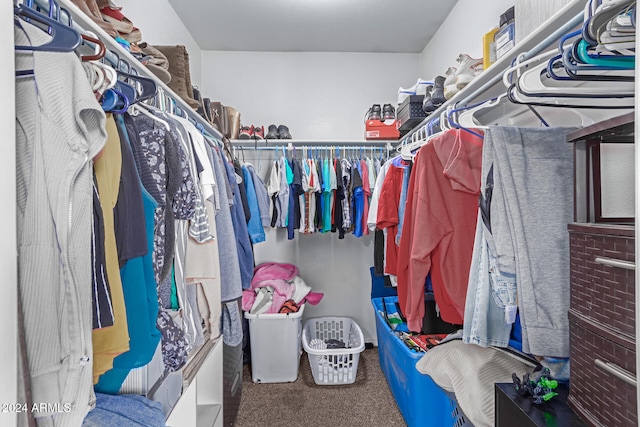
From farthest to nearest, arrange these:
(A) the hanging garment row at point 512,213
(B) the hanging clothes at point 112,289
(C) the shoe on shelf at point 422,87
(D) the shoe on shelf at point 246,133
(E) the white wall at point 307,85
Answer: (E) the white wall at point 307,85, (D) the shoe on shelf at point 246,133, (C) the shoe on shelf at point 422,87, (A) the hanging garment row at point 512,213, (B) the hanging clothes at point 112,289

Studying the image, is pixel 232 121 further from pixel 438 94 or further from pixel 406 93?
pixel 438 94

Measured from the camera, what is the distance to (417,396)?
174cm

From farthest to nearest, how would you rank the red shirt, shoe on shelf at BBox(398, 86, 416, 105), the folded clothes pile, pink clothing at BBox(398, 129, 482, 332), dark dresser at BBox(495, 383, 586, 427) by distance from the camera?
the folded clothes pile < shoe on shelf at BBox(398, 86, 416, 105) < the red shirt < pink clothing at BBox(398, 129, 482, 332) < dark dresser at BBox(495, 383, 586, 427)

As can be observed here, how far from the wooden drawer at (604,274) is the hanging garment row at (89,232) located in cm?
98

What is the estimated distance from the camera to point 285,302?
8.50 ft

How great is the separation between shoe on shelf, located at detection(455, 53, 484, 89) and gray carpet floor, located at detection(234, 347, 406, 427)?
1.85 metres

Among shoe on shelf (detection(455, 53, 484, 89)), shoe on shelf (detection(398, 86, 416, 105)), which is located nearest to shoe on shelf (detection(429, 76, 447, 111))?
shoe on shelf (detection(455, 53, 484, 89))

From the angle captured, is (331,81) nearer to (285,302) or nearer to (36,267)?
(285,302)

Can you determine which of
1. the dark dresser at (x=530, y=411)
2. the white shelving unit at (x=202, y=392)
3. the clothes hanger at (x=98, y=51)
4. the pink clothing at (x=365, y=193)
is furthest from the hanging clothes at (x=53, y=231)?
the pink clothing at (x=365, y=193)

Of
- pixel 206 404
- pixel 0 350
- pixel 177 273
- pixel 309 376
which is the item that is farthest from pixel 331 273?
pixel 0 350

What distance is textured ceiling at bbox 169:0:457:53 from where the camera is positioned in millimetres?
2395

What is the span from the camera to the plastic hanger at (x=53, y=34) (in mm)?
595

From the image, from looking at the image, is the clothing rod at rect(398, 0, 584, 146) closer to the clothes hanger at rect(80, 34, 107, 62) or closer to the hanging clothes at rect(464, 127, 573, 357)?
the hanging clothes at rect(464, 127, 573, 357)

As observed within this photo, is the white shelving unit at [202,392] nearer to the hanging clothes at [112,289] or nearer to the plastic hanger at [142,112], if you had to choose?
the hanging clothes at [112,289]
